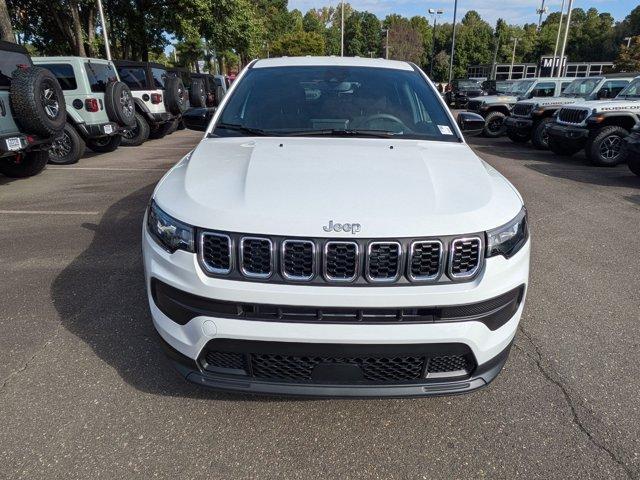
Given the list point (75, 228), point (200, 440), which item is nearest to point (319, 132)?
point (200, 440)

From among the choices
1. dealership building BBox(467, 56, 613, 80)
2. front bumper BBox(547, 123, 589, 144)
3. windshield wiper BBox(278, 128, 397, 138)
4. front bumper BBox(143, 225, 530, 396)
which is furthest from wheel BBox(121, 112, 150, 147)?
dealership building BBox(467, 56, 613, 80)

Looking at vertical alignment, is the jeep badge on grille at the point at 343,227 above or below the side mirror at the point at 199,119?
below

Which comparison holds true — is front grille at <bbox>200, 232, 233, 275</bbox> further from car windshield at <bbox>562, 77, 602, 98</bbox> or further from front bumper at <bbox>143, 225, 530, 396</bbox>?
car windshield at <bbox>562, 77, 602, 98</bbox>

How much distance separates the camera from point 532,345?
9.88 ft

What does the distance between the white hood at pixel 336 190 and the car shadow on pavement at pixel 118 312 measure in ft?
2.65

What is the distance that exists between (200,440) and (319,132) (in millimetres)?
1910

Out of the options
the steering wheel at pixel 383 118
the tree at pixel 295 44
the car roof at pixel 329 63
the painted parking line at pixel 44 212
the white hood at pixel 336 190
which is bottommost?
the painted parking line at pixel 44 212

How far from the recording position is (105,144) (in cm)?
1092

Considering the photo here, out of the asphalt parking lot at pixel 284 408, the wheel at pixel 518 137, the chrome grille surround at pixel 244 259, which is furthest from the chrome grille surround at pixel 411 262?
the wheel at pixel 518 137

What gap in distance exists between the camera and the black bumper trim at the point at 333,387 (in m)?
1.97

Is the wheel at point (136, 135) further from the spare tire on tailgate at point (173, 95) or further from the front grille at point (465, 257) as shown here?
the front grille at point (465, 257)

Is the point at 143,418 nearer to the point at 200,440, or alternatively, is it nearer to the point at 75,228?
the point at 200,440

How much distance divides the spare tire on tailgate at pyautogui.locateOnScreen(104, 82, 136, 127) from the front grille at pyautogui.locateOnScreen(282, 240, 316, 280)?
9427 mm

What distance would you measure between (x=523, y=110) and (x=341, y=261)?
12506 mm
